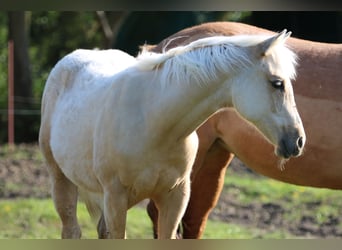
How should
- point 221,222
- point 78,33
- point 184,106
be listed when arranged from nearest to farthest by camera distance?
point 184,106
point 221,222
point 78,33

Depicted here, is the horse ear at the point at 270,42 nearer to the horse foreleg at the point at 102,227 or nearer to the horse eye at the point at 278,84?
the horse eye at the point at 278,84

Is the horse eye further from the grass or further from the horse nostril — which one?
the grass

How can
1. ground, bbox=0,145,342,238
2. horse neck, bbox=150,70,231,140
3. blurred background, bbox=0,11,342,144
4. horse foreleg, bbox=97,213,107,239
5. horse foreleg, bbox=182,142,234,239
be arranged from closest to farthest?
horse neck, bbox=150,70,231,140
horse foreleg, bbox=97,213,107,239
horse foreleg, bbox=182,142,234,239
ground, bbox=0,145,342,238
blurred background, bbox=0,11,342,144

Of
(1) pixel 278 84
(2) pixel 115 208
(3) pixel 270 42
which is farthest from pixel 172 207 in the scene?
(3) pixel 270 42

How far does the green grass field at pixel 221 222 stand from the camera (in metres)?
6.71

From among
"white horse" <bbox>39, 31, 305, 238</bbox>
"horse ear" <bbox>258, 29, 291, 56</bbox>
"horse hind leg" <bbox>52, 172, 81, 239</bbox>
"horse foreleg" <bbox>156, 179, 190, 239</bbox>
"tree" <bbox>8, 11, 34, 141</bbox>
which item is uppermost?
"horse ear" <bbox>258, 29, 291, 56</bbox>

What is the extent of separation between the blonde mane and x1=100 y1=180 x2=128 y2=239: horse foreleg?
628 mm

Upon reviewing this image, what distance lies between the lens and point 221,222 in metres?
7.50

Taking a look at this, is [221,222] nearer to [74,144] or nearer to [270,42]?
[74,144]

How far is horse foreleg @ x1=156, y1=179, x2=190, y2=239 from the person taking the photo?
3.95m

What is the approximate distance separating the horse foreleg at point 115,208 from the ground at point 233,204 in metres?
3.18

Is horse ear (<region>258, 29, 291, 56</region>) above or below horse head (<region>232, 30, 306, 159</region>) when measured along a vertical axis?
above

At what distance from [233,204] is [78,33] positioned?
1250 cm

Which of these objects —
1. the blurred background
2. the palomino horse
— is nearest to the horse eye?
the palomino horse
